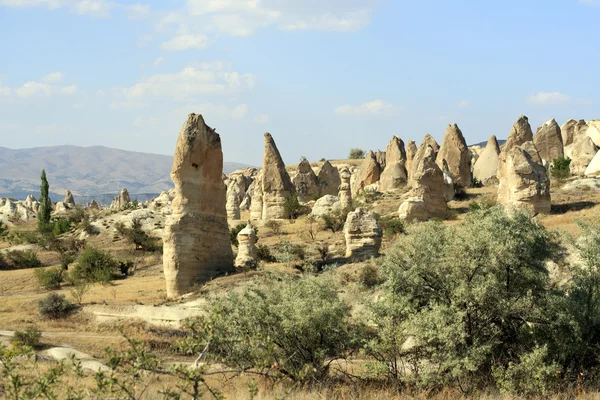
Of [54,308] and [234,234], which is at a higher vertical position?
[234,234]

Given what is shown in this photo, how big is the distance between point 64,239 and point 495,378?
35.1 m

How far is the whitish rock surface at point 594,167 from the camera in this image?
126 ft

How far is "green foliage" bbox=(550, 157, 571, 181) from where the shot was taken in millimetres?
38156

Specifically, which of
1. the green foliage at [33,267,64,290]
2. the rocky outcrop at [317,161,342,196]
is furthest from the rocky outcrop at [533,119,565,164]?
the green foliage at [33,267,64,290]

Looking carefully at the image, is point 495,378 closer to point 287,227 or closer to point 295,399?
point 295,399

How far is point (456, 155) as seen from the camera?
4338 cm

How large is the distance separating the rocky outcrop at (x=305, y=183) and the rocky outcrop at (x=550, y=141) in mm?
15027

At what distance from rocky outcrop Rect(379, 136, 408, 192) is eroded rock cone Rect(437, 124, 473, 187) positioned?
250cm

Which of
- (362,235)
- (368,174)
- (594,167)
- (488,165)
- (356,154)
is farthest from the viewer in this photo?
(356,154)

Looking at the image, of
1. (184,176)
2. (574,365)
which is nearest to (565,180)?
(184,176)

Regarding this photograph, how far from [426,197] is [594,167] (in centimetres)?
1231

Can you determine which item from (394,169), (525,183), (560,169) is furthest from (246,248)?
(560,169)

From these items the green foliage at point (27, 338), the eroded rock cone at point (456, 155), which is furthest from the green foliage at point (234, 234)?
the green foliage at point (27, 338)

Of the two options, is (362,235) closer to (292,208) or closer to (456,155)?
(292,208)
